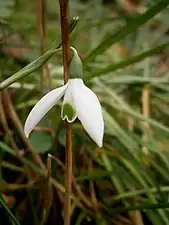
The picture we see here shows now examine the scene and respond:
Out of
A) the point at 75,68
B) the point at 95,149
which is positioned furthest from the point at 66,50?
the point at 95,149

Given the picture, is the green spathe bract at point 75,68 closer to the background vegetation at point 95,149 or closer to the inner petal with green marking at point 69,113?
the inner petal with green marking at point 69,113

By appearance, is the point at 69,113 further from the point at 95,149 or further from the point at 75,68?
the point at 95,149

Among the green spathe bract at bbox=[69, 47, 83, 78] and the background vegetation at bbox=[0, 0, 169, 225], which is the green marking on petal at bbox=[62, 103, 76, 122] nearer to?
the green spathe bract at bbox=[69, 47, 83, 78]

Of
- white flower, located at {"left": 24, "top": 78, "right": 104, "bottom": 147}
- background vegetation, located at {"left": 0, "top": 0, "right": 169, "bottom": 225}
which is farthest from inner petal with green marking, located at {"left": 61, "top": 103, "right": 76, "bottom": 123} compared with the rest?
background vegetation, located at {"left": 0, "top": 0, "right": 169, "bottom": 225}

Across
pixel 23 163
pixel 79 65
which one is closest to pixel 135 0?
pixel 23 163

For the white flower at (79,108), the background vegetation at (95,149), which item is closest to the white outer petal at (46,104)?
the white flower at (79,108)

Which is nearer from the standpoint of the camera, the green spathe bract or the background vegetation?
the green spathe bract
